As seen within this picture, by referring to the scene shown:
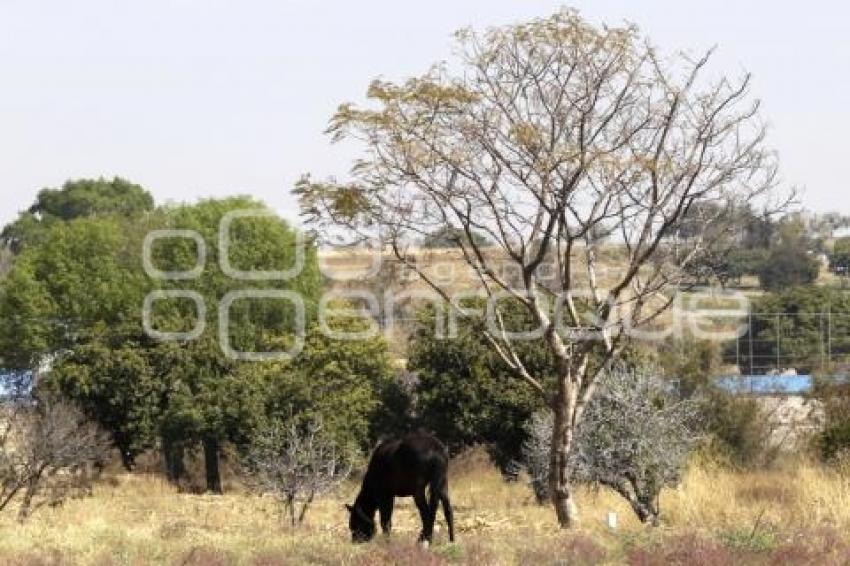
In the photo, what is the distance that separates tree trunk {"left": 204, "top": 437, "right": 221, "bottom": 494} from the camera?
49.8 metres

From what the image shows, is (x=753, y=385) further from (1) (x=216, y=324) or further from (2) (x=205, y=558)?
(2) (x=205, y=558)

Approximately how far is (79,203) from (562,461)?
342 feet

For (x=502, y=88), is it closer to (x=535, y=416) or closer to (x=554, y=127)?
(x=554, y=127)

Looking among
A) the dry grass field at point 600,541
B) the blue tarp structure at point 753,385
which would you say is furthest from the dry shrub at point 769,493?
the blue tarp structure at point 753,385

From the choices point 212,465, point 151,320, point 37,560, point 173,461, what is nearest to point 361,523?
point 37,560

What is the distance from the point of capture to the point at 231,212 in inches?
2562

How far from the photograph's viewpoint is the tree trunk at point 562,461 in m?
19.8

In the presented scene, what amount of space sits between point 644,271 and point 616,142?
3.77 metres

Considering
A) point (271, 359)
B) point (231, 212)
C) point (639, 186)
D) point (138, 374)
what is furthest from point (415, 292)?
point (639, 186)

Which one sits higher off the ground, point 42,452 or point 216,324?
point 216,324

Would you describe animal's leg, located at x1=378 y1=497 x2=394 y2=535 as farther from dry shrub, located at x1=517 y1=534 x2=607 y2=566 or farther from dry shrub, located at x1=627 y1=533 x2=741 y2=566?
dry shrub, located at x1=627 y1=533 x2=741 y2=566

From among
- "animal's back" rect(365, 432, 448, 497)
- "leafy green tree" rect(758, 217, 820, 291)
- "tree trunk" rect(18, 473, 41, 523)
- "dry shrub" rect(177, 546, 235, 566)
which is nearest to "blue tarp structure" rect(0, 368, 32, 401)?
"tree trunk" rect(18, 473, 41, 523)

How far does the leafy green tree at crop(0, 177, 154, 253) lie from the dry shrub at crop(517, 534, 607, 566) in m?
101

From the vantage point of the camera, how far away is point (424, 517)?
17188 mm
